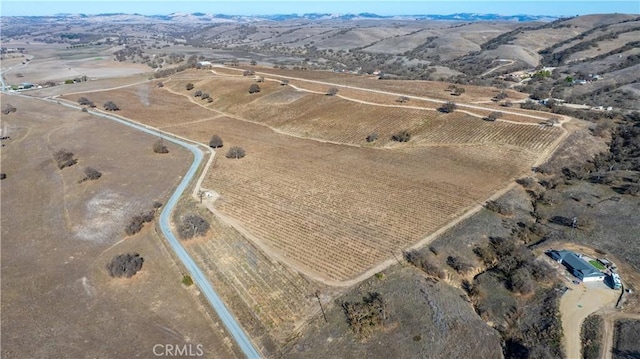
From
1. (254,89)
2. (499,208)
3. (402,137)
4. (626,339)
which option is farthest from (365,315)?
(254,89)

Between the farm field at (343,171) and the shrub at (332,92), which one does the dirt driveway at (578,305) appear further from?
the shrub at (332,92)

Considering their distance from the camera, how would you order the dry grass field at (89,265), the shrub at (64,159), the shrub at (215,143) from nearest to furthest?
the dry grass field at (89,265) < the shrub at (64,159) < the shrub at (215,143)

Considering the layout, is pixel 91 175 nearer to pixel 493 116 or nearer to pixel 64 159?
A: pixel 64 159

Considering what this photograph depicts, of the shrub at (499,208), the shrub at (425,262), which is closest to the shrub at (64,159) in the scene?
the shrub at (425,262)

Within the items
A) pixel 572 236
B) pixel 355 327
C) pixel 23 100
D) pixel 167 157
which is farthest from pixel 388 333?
pixel 23 100

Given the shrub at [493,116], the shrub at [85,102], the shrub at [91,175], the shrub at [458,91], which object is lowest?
the shrub at [85,102]

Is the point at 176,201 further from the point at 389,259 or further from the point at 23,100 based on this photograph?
the point at 23,100
